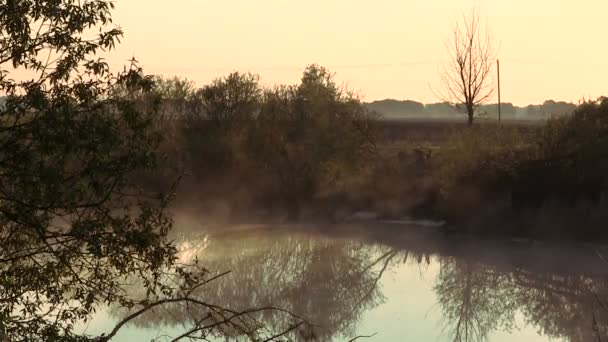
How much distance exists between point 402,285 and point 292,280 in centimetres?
382

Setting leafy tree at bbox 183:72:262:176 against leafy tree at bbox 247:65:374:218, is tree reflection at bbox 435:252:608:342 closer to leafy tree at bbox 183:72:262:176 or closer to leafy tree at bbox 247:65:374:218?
leafy tree at bbox 247:65:374:218

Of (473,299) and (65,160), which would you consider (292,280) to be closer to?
(473,299)

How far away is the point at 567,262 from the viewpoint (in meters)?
30.8

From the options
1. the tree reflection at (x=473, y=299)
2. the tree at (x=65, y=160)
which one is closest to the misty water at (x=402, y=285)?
the tree reflection at (x=473, y=299)

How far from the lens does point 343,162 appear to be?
47344mm

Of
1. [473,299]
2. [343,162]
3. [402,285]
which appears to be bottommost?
[402,285]

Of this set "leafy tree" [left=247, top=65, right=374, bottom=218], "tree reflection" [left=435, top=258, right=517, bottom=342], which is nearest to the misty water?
"tree reflection" [left=435, top=258, right=517, bottom=342]

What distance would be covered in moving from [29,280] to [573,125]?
3167 cm

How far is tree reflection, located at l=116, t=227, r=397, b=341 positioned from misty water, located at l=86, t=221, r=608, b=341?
0.04 meters

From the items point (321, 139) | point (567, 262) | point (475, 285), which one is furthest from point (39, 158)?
point (321, 139)

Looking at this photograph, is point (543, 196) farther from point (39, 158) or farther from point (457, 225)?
point (39, 158)

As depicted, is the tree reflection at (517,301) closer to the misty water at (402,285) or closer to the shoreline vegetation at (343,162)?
the misty water at (402,285)

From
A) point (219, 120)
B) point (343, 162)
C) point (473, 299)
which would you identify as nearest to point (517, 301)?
point (473, 299)

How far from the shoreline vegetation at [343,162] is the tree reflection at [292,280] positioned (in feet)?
19.4
